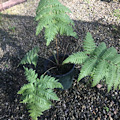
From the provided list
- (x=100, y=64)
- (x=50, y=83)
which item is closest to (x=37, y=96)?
(x=50, y=83)

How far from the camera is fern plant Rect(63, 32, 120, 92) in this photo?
4.78 feet

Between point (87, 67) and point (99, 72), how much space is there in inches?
6.4

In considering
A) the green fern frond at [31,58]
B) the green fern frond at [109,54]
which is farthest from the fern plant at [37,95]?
the green fern frond at [109,54]

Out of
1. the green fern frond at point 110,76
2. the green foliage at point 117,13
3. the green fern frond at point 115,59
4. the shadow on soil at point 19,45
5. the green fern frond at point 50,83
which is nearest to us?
the green fern frond at point 110,76

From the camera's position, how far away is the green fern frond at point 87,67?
1.53m

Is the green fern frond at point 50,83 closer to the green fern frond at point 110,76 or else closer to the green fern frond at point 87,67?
the green fern frond at point 87,67

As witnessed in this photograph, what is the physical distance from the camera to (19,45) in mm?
3334

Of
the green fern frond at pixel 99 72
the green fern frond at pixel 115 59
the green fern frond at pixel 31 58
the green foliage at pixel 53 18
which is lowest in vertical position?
the green fern frond at pixel 99 72

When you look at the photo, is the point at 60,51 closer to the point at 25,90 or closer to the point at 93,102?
the point at 93,102

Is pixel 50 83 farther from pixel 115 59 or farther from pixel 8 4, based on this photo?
pixel 8 4

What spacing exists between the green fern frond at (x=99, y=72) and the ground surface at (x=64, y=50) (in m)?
0.97

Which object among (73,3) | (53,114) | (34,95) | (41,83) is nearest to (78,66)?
(53,114)

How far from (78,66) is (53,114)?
1.13m

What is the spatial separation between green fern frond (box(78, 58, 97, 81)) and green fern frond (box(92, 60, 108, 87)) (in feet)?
0.22
